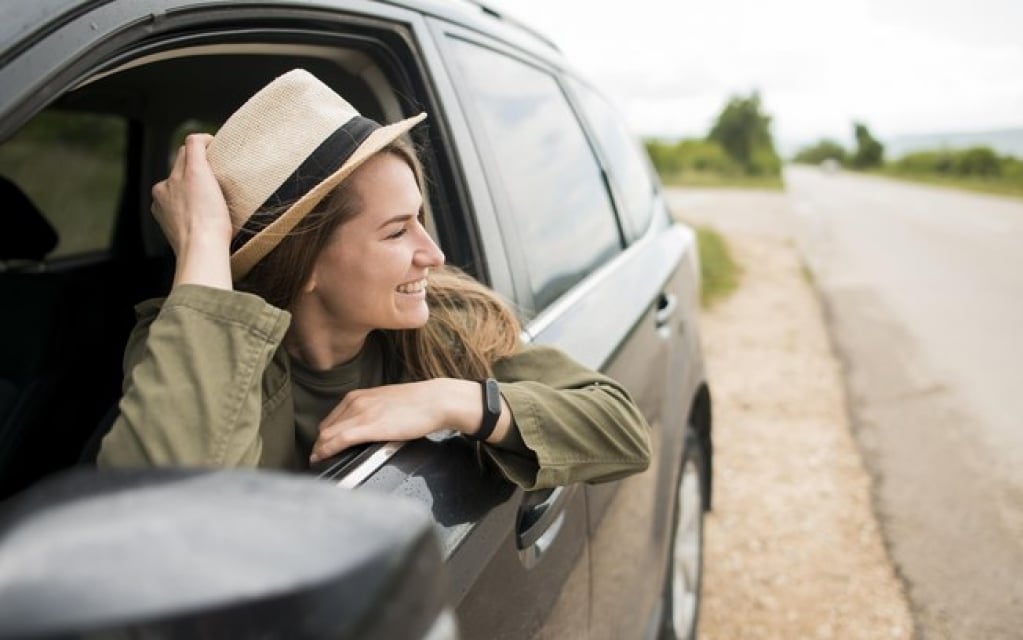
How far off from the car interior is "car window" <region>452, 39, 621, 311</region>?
0.73 ft

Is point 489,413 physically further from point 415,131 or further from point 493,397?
point 415,131

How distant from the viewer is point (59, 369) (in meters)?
2.21

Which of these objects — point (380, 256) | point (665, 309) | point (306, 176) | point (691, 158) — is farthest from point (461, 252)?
point (691, 158)

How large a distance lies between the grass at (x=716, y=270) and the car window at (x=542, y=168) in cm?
643

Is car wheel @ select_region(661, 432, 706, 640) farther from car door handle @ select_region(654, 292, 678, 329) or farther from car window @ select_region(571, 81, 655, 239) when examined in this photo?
car window @ select_region(571, 81, 655, 239)

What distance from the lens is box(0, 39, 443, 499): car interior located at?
1675mm

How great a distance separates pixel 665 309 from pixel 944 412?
3.34 metres

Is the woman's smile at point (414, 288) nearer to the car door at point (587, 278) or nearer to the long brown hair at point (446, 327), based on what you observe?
the long brown hair at point (446, 327)

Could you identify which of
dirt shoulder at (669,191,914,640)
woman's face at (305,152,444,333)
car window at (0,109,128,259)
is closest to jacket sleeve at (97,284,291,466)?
woman's face at (305,152,444,333)

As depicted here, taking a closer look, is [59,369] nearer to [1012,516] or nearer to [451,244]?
[451,244]

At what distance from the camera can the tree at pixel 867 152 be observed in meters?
75.6

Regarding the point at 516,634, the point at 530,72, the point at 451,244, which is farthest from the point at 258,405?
the point at 530,72

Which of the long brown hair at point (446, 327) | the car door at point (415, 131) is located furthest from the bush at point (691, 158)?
the long brown hair at point (446, 327)

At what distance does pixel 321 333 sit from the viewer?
142 centimetres
